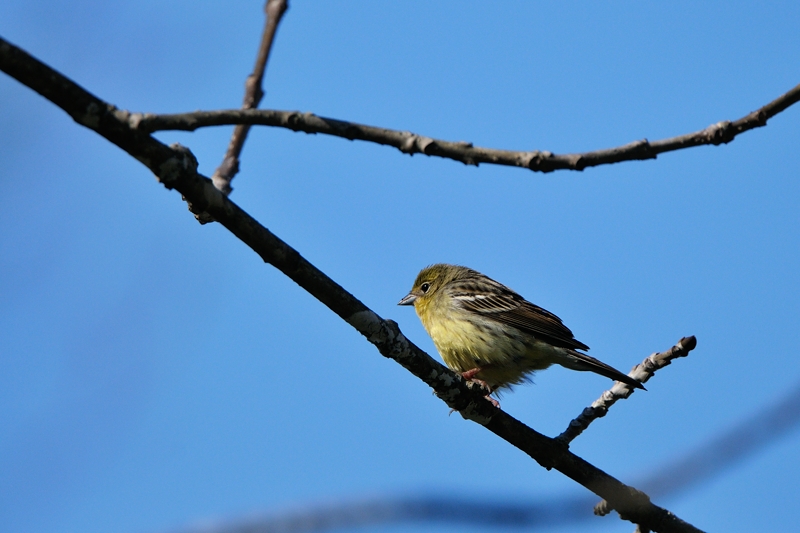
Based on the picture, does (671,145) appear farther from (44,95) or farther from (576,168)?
(44,95)

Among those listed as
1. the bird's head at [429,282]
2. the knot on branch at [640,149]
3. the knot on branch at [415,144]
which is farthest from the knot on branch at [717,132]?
the bird's head at [429,282]

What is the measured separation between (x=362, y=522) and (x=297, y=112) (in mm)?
1735

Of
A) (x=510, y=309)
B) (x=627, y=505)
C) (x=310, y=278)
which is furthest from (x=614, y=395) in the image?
(x=510, y=309)

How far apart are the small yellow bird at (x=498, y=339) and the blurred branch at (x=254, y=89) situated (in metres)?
4.34

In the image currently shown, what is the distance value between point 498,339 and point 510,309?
2.72ft

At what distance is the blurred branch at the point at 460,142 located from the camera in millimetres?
3215

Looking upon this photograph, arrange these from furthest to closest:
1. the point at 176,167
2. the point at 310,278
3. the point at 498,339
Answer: the point at 498,339
the point at 310,278
the point at 176,167

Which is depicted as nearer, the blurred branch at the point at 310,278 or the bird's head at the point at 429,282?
the blurred branch at the point at 310,278

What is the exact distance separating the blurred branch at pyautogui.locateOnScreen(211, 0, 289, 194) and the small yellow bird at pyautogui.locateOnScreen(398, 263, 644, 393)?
4.34 meters

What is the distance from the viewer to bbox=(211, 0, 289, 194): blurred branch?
4.41 m

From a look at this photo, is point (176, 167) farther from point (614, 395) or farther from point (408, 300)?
point (408, 300)

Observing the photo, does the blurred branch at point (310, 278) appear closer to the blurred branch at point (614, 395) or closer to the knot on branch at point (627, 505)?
the knot on branch at point (627, 505)

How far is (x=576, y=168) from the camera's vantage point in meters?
3.27

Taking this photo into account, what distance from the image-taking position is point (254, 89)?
4609 millimetres
